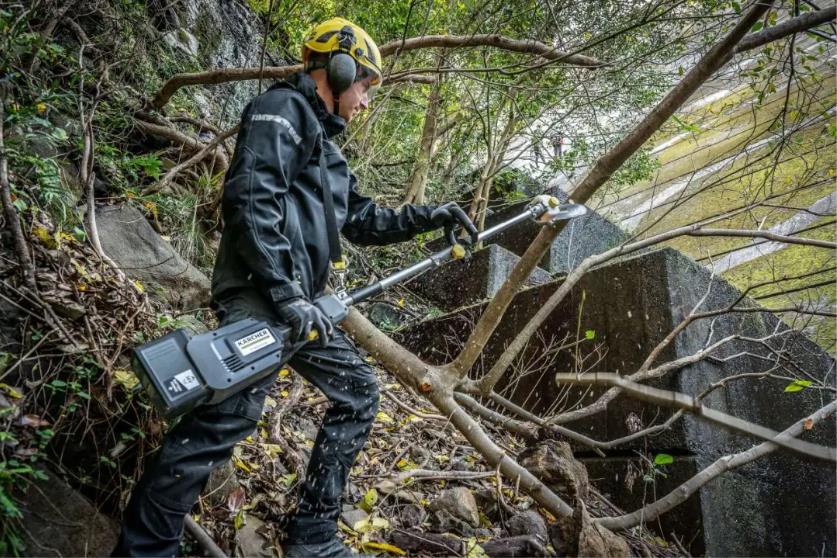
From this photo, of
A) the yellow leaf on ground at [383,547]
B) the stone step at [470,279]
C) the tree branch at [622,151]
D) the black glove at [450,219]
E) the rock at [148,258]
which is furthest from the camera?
the stone step at [470,279]

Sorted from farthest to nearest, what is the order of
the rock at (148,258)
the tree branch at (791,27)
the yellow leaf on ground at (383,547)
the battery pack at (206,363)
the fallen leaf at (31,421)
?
the rock at (148,258) → the yellow leaf on ground at (383,547) → the tree branch at (791,27) → the fallen leaf at (31,421) → the battery pack at (206,363)

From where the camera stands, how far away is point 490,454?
2.58 m

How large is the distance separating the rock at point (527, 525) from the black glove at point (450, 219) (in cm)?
141

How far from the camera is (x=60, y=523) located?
1668mm

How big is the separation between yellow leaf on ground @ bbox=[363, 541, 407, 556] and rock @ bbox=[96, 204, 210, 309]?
5.83ft

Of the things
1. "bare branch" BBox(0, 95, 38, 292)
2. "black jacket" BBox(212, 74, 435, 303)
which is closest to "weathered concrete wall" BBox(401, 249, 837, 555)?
"black jacket" BBox(212, 74, 435, 303)

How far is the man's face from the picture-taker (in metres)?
2.27

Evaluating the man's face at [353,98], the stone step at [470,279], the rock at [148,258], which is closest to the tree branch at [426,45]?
the rock at [148,258]

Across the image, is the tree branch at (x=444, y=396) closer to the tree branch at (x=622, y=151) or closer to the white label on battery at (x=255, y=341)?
the tree branch at (x=622, y=151)

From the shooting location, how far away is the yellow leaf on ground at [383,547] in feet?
7.38

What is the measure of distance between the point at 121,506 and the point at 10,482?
0.43 m

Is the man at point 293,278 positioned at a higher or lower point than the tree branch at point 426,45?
lower

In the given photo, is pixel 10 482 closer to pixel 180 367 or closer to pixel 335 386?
pixel 180 367

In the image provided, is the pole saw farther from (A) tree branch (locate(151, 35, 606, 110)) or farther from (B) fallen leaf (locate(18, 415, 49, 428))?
(A) tree branch (locate(151, 35, 606, 110))
